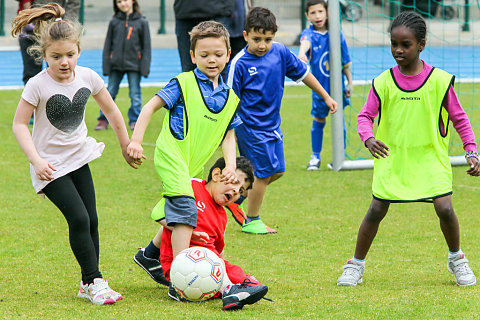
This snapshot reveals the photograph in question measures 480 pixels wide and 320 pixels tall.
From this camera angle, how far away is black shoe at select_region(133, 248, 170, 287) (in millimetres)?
4664

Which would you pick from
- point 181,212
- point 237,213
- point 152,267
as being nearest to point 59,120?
point 181,212

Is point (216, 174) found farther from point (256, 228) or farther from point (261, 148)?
point (256, 228)

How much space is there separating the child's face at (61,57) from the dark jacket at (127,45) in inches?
254

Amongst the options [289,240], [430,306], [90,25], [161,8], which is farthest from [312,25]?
[90,25]

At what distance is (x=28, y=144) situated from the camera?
13.5 ft

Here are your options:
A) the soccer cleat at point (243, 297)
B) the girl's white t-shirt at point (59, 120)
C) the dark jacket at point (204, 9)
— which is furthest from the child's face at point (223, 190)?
the dark jacket at point (204, 9)

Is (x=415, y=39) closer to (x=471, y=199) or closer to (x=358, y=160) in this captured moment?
(x=471, y=199)

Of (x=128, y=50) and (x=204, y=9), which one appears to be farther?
(x=128, y=50)

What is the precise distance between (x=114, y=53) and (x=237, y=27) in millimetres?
2342

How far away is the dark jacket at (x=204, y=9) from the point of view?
876 centimetres

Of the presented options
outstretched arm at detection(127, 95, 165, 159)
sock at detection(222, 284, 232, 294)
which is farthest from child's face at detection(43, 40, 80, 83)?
sock at detection(222, 284, 232, 294)

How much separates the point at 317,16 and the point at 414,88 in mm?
4266

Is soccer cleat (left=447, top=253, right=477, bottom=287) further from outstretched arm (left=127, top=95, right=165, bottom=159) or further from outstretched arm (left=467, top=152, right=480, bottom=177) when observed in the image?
outstretched arm (left=127, top=95, right=165, bottom=159)

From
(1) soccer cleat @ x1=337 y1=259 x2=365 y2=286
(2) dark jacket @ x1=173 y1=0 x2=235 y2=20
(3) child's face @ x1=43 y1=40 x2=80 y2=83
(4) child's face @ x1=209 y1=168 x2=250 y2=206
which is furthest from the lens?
(2) dark jacket @ x1=173 y1=0 x2=235 y2=20
